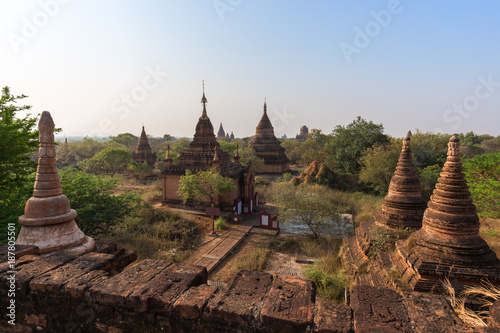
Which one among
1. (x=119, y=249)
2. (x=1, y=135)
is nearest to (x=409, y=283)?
(x=119, y=249)

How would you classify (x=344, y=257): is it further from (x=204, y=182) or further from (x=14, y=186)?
(x=14, y=186)

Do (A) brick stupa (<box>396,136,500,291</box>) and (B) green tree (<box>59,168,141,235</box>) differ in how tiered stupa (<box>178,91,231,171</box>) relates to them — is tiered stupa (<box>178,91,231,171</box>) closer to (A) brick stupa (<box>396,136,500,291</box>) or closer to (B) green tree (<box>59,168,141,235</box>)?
(B) green tree (<box>59,168,141,235</box>)

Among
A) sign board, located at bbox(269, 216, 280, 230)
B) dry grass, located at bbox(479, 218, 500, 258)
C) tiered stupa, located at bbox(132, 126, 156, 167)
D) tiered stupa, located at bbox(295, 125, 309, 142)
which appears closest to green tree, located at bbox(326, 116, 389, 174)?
dry grass, located at bbox(479, 218, 500, 258)

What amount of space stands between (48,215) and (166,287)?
3.02 meters

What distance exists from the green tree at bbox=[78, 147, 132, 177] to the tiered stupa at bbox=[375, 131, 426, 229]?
105 feet

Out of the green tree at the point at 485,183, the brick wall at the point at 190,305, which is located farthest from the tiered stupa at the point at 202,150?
the brick wall at the point at 190,305

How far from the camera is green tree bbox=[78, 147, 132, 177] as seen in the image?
33.6 metres

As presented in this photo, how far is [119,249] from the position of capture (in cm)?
475

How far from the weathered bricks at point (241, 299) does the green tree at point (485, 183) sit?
13008mm

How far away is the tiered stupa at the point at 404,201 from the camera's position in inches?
368

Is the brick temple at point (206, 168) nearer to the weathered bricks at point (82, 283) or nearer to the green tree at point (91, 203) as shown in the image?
the green tree at point (91, 203)

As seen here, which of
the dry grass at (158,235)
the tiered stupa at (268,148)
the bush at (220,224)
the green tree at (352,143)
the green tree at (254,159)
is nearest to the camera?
the dry grass at (158,235)

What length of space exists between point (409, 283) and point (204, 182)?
11.9m

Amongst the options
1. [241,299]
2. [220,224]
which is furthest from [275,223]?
[241,299]
